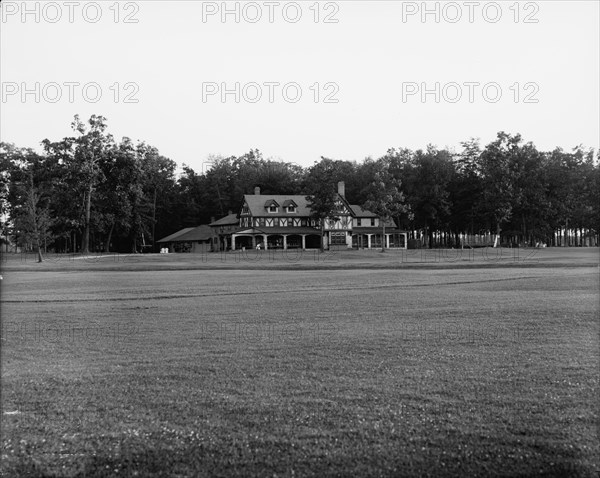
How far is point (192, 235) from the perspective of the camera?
88.6 metres

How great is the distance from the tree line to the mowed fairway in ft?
170

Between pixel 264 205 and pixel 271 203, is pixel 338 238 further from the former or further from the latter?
pixel 264 205

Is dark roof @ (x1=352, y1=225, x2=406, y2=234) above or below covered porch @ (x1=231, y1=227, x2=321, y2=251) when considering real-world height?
above

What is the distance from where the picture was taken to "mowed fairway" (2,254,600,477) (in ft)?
26.1

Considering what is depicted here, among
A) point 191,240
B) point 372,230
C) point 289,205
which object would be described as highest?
point 289,205

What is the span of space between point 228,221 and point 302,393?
251 feet

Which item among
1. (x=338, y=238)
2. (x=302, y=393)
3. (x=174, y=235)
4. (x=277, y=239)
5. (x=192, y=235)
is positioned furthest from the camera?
(x=174, y=235)

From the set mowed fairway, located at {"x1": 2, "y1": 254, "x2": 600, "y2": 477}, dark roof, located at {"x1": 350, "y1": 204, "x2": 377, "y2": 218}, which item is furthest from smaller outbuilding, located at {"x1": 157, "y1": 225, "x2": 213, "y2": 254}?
mowed fairway, located at {"x1": 2, "y1": 254, "x2": 600, "y2": 477}

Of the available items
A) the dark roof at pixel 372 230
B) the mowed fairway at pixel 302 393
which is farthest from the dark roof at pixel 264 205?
the mowed fairway at pixel 302 393

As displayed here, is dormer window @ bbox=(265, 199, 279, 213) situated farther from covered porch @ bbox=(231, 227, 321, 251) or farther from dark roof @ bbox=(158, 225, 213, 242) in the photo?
dark roof @ bbox=(158, 225, 213, 242)

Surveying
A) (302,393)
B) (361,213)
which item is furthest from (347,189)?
(302,393)

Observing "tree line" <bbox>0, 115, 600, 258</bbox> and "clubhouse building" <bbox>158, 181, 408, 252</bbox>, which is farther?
"clubhouse building" <bbox>158, 181, 408, 252</bbox>

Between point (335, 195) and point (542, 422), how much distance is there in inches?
2719

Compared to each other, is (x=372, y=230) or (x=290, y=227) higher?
(x=290, y=227)
